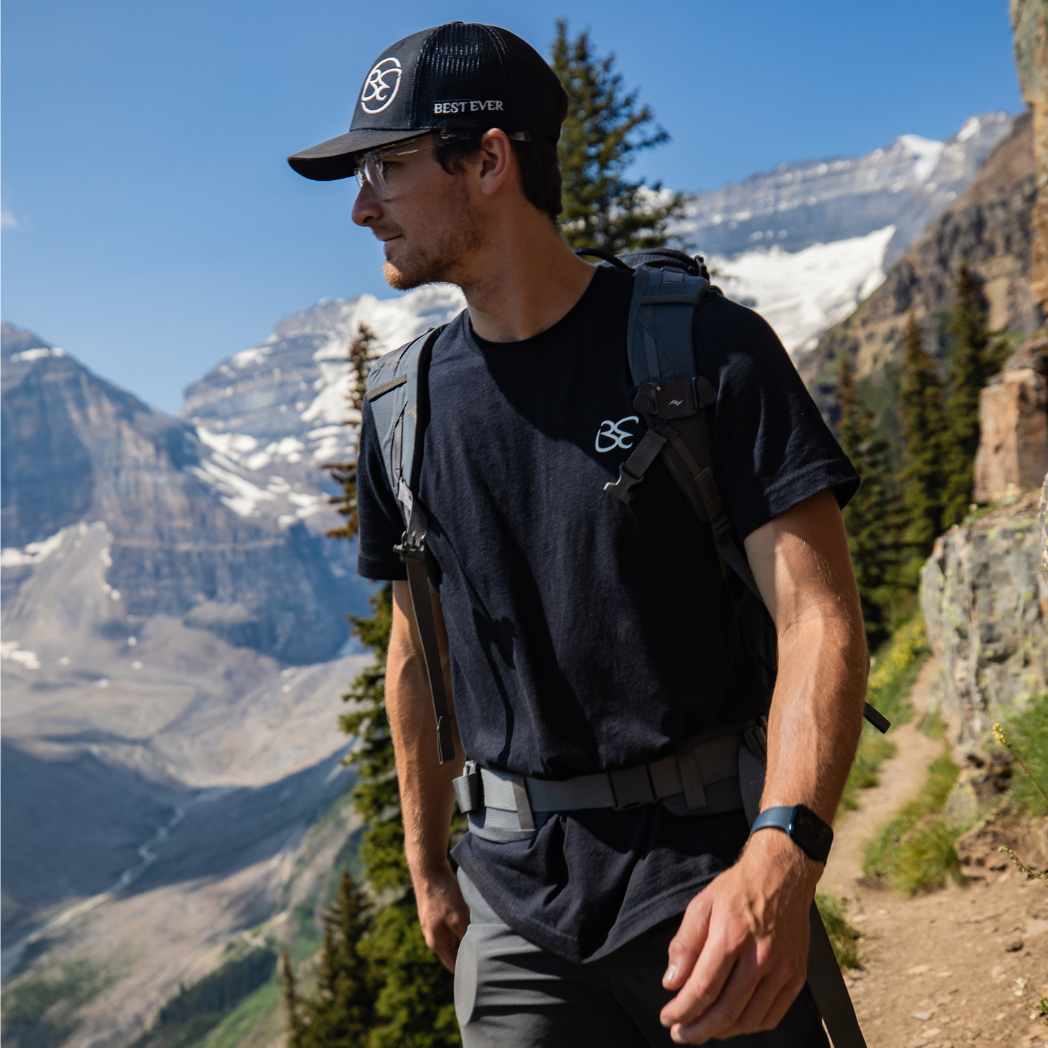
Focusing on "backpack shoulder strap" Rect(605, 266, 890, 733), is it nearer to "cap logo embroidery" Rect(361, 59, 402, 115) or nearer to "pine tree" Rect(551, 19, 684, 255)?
"cap logo embroidery" Rect(361, 59, 402, 115)

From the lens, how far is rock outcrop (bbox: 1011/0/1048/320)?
17.7 metres

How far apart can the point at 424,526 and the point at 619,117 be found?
97.4 ft

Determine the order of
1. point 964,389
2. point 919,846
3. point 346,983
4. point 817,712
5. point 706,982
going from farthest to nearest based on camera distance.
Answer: point 964,389 → point 346,983 → point 919,846 → point 817,712 → point 706,982

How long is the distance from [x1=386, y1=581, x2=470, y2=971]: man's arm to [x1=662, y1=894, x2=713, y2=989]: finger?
122cm

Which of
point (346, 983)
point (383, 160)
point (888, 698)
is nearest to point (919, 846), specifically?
point (383, 160)

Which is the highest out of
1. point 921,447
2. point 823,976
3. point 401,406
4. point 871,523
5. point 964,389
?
point 964,389

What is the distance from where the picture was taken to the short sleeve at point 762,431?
2.29 m

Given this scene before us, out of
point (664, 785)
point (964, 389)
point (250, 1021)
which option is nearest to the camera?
point (664, 785)

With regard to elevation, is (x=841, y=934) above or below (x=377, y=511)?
below

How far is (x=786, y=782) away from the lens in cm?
214

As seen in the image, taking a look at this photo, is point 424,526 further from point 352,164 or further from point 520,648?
point 352,164

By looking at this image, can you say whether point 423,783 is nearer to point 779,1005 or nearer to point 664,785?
point 664,785

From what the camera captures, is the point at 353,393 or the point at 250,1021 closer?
the point at 353,393

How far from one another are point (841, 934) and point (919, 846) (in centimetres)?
175
